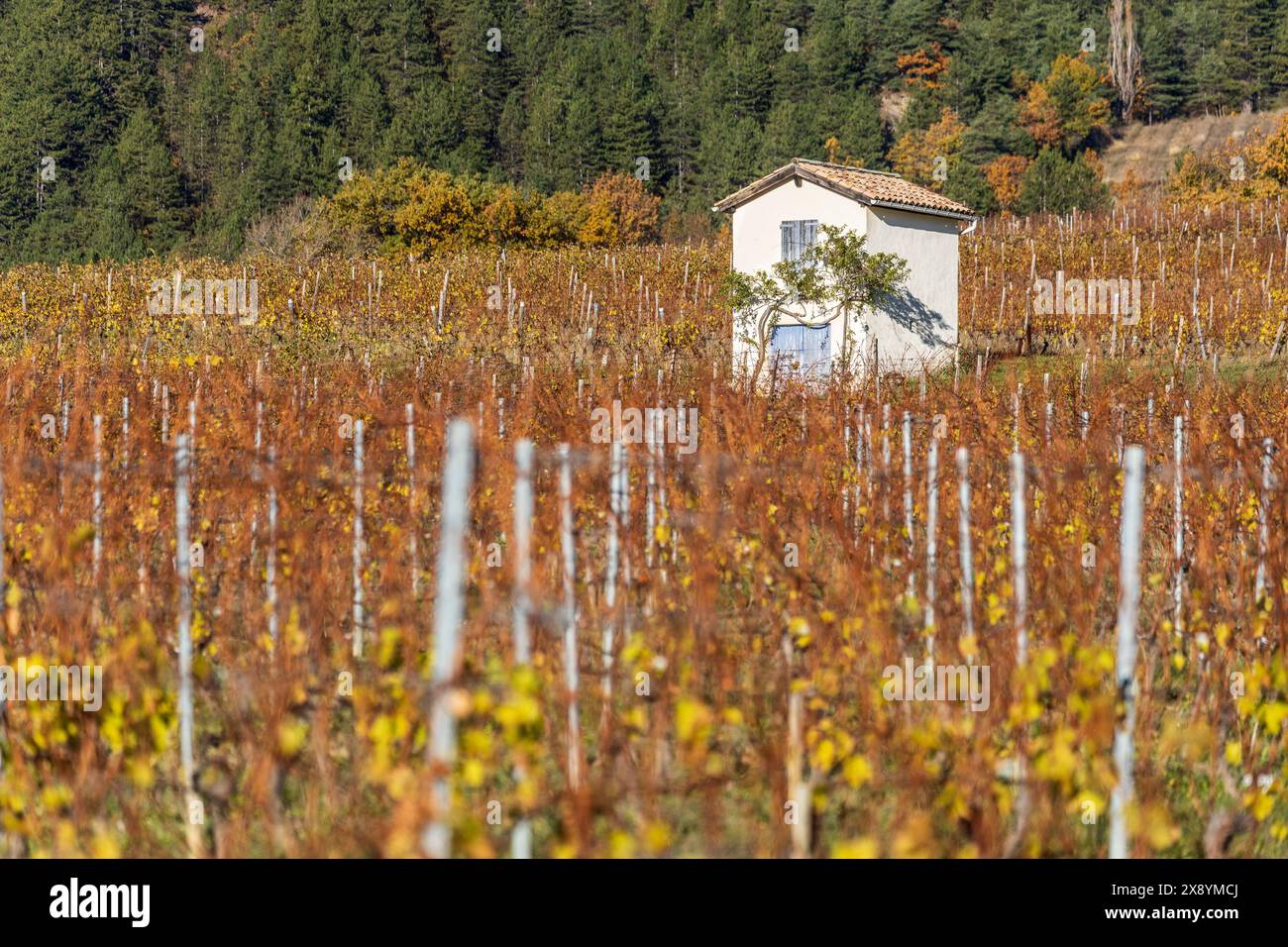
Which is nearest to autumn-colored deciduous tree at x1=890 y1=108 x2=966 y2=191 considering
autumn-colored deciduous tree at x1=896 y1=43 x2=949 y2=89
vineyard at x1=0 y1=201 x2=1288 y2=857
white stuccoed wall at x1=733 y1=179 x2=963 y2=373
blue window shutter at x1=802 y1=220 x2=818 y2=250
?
autumn-colored deciduous tree at x1=896 y1=43 x2=949 y2=89

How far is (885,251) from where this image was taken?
2109 cm

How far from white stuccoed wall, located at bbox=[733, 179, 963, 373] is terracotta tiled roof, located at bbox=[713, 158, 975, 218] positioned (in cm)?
19

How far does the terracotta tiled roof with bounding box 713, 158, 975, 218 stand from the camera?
67.5ft

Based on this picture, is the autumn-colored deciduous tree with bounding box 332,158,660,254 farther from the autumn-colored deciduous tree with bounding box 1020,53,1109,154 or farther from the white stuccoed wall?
the autumn-colored deciduous tree with bounding box 1020,53,1109,154

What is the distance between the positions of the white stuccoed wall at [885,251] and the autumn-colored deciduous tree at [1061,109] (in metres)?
37.8

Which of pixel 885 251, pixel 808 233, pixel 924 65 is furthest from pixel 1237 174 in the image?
pixel 808 233

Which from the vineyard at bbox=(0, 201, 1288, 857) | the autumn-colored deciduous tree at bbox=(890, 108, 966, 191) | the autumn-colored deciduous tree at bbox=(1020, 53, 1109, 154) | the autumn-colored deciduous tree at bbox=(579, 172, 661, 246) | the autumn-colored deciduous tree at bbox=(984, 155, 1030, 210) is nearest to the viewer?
the vineyard at bbox=(0, 201, 1288, 857)

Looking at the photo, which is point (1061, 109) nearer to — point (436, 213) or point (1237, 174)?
point (1237, 174)

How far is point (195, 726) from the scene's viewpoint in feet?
20.4

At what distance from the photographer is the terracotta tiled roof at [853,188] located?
67.5 ft

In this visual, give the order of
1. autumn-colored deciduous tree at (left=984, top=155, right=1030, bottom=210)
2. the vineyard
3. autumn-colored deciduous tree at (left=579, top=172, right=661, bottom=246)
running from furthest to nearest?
autumn-colored deciduous tree at (left=984, top=155, right=1030, bottom=210)
autumn-colored deciduous tree at (left=579, top=172, right=661, bottom=246)
the vineyard

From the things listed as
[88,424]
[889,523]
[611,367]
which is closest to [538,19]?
[611,367]

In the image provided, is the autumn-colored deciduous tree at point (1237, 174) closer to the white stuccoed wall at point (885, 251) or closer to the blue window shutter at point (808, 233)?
the white stuccoed wall at point (885, 251)

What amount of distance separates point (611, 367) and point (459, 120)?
1463 inches
